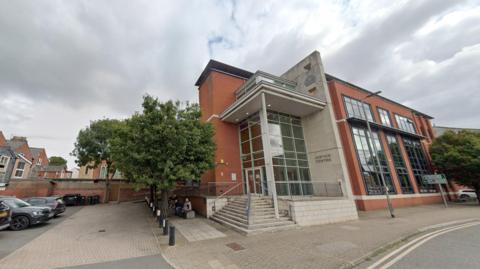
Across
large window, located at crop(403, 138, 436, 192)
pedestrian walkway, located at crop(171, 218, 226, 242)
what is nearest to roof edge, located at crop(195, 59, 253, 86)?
pedestrian walkway, located at crop(171, 218, 226, 242)

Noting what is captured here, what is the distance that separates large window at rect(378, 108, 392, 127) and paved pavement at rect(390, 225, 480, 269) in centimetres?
1804

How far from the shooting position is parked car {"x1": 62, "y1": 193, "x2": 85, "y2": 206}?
22.3 meters

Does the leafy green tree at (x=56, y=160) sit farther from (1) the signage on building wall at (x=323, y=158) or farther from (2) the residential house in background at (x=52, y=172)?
(1) the signage on building wall at (x=323, y=158)

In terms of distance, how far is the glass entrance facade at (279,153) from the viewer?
624 inches

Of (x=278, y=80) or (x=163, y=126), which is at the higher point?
(x=278, y=80)

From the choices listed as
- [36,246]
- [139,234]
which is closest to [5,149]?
[36,246]

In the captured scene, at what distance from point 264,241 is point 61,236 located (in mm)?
9685

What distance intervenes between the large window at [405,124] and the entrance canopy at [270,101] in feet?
52.5

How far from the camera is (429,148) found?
1020 inches

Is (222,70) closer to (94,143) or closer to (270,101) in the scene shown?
(270,101)

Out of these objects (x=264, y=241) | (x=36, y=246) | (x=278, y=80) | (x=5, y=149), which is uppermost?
(x=278, y=80)

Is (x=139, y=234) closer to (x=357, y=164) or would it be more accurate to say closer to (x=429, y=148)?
(x=357, y=164)

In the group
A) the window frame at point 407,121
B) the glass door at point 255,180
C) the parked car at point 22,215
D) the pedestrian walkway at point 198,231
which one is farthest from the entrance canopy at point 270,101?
the window frame at point 407,121

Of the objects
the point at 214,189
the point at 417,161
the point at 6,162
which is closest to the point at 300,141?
the point at 214,189
